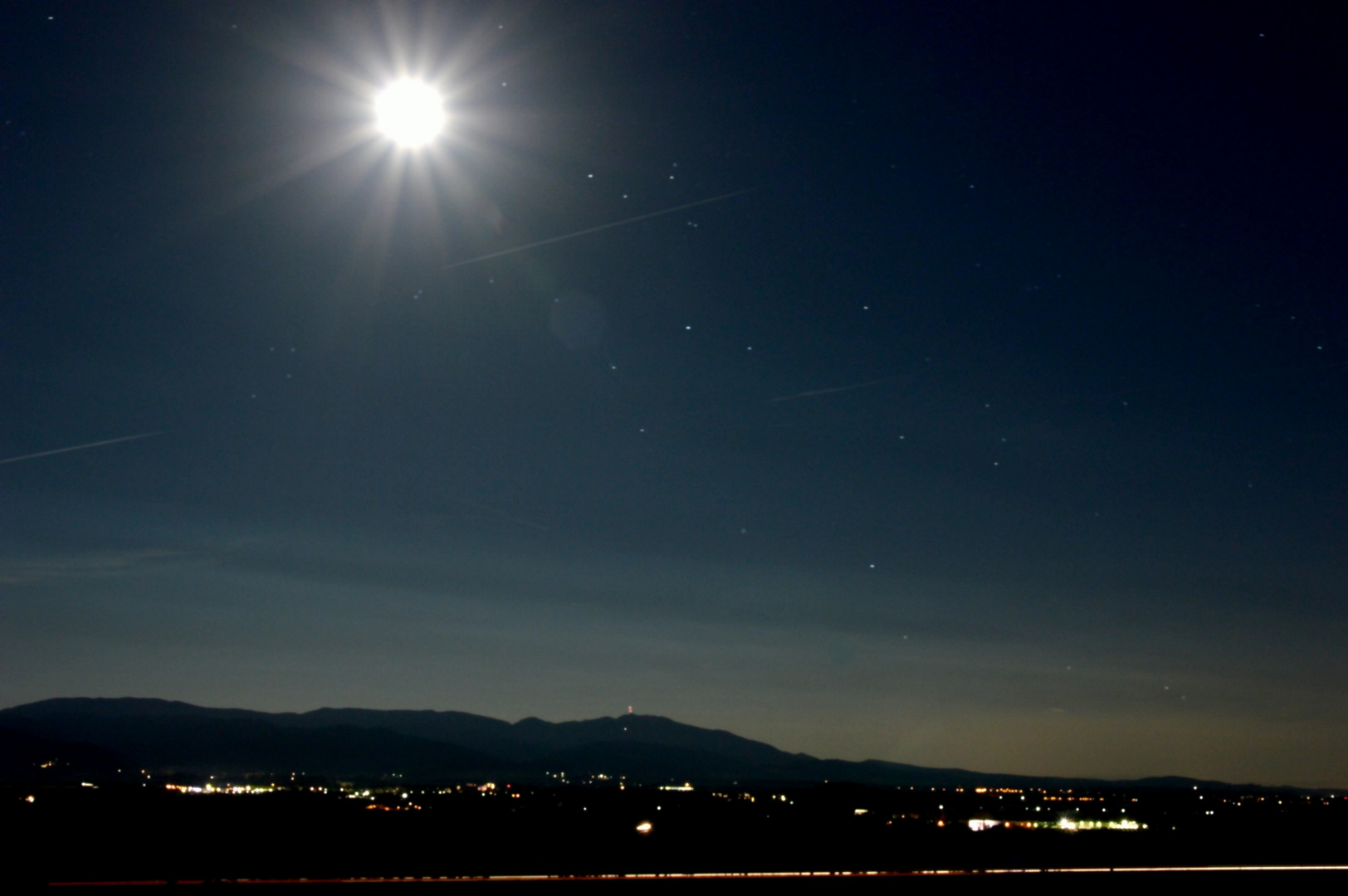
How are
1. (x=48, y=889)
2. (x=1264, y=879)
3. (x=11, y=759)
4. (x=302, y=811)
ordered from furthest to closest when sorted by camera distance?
(x=11, y=759) → (x=302, y=811) → (x=1264, y=879) → (x=48, y=889)

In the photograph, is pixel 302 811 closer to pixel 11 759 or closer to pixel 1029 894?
pixel 1029 894

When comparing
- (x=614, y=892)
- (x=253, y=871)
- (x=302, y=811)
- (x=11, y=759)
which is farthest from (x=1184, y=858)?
(x=11, y=759)

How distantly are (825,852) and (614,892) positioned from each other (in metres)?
17.1

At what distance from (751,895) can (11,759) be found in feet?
728

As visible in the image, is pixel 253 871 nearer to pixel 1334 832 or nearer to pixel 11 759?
pixel 1334 832

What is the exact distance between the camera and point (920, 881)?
1158 inches

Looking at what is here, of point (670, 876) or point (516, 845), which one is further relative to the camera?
point (516, 845)

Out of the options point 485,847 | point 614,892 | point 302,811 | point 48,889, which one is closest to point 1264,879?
point 614,892

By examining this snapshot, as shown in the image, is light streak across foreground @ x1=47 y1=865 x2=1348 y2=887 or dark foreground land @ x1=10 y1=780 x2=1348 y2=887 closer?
light streak across foreground @ x1=47 y1=865 x2=1348 y2=887

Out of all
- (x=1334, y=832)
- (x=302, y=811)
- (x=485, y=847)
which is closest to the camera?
(x=485, y=847)

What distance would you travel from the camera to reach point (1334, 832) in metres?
61.1

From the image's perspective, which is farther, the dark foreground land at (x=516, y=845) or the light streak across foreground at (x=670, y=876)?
the dark foreground land at (x=516, y=845)

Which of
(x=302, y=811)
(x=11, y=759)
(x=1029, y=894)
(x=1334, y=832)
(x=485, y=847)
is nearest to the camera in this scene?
(x=1029, y=894)

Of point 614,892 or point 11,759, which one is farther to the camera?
point 11,759
